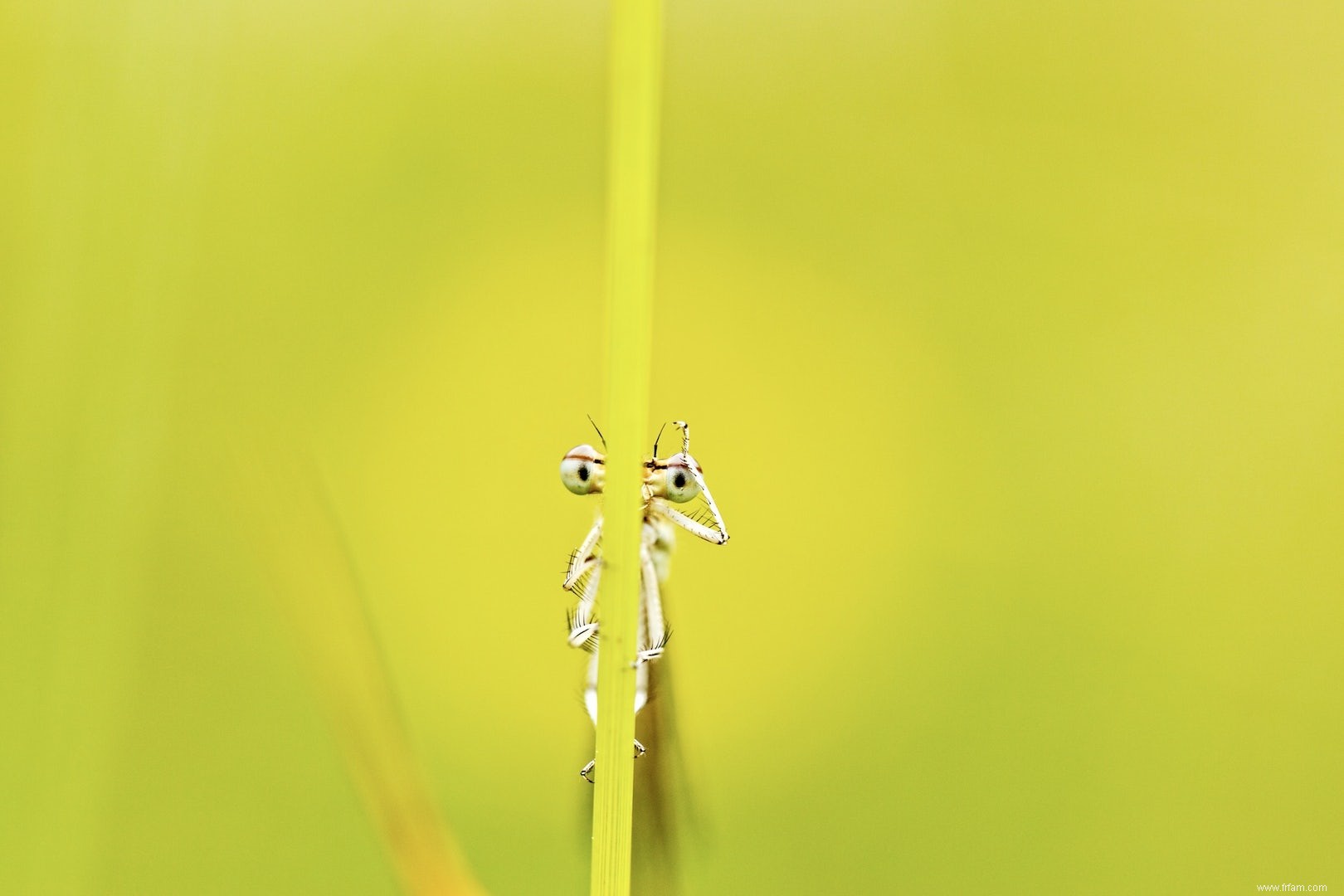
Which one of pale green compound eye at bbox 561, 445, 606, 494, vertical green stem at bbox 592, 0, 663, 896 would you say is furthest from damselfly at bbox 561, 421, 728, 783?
vertical green stem at bbox 592, 0, 663, 896

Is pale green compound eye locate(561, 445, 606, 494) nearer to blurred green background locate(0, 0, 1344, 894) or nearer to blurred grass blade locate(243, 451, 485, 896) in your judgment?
blurred grass blade locate(243, 451, 485, 896)

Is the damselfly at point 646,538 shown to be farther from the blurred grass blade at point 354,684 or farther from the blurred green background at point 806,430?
the blurred green background at point 806,430

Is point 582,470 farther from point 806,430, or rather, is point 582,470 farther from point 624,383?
point 806,430

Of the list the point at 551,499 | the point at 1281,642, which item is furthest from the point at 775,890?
the point at 1281,642

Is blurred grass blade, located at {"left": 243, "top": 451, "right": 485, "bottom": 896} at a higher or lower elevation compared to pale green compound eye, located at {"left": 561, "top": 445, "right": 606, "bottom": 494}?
lower

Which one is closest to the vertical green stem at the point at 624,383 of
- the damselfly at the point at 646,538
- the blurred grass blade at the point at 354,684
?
the damselfly at the point at 646,538

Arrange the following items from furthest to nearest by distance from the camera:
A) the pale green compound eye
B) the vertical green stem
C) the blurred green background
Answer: the blurred green background, the pale green compound eye, the vertical green stem

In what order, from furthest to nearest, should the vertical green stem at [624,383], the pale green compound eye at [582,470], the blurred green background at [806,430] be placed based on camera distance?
the blurred green background at [806,430], the pale green compound eye at [582,470], the vertical green stem at [624,383]

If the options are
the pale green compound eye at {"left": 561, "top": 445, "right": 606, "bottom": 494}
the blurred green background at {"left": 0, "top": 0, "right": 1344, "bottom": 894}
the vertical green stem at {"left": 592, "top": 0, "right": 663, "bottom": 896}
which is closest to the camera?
the vertical green stem at {"left": 592, "top": 0, "right": 663, "bottom": 896}

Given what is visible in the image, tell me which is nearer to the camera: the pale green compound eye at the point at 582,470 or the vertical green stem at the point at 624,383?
the vertical green stem at the point at 624,383
